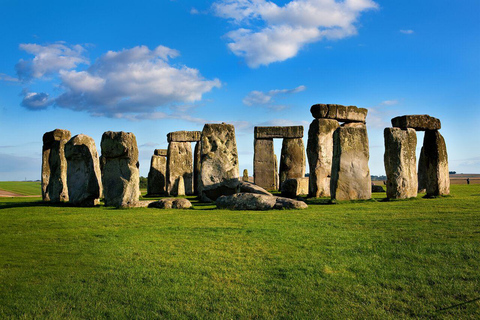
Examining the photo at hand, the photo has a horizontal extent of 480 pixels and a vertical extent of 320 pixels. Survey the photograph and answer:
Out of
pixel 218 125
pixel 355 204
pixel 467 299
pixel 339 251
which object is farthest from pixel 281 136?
pixel 467 299

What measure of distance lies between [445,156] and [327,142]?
418 centimetres

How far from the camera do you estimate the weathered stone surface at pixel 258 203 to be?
10.3 m

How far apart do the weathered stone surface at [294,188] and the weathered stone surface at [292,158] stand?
486cm

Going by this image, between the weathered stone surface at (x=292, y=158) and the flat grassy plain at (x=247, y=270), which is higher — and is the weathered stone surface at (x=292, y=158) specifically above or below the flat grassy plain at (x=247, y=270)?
above

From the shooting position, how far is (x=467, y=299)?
357 centimetres

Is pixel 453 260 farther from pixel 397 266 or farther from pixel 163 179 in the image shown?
pixel 163 179

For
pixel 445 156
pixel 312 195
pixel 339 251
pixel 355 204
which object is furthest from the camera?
pixel 312 195

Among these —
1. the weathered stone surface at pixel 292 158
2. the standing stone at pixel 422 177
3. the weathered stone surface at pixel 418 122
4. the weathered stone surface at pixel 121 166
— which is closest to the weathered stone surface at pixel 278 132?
the weathered stone surface at pixel 292 158

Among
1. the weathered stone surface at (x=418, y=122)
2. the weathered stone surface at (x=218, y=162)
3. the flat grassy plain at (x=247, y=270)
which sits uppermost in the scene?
the weathered stone surface at (x=418, y=122)

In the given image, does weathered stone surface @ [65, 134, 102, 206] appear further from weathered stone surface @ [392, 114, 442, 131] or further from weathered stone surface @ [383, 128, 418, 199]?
weathered stone surface @ [392, 114, 442, 131]

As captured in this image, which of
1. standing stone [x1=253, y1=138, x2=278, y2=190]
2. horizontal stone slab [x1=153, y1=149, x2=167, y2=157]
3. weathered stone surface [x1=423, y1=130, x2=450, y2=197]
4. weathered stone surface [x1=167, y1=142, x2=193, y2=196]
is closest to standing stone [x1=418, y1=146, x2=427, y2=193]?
weathered stone surface [x1=423, y1=130, x2=450, y2=197]

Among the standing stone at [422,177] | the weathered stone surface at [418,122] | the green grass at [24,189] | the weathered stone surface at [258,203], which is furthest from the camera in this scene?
the green grass at [24,189]

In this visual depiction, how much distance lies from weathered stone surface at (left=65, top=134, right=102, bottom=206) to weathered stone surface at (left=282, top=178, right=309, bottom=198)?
7.12 meters

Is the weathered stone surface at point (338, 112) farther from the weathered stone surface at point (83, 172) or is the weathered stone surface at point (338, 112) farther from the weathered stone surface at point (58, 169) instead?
the weathered stone surface at point (58, 169)
